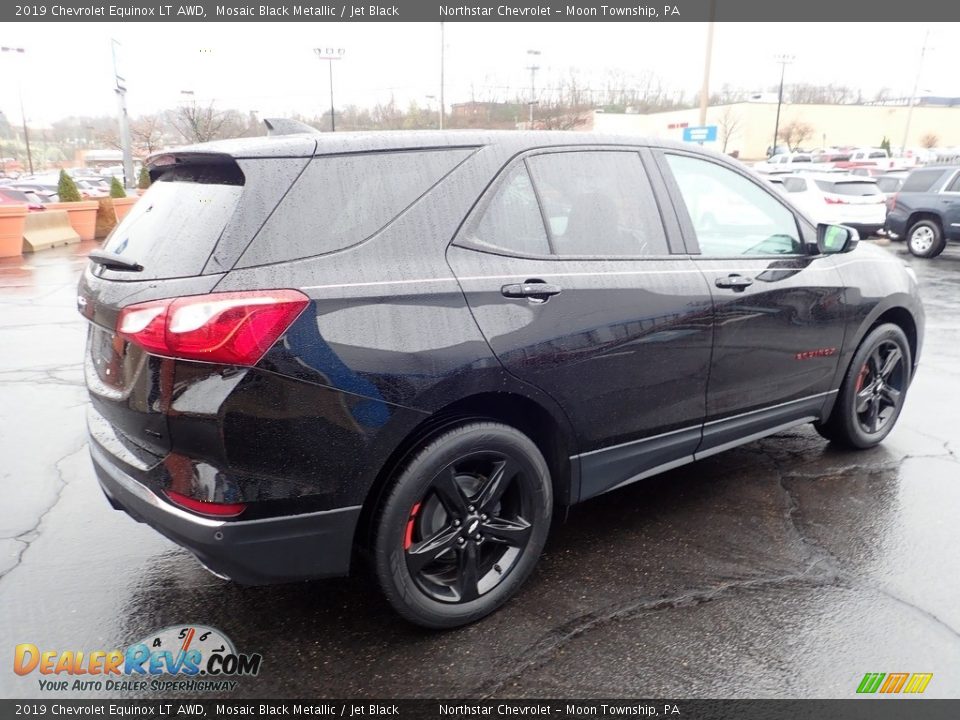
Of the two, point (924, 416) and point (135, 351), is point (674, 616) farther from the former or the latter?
point (924, 416)

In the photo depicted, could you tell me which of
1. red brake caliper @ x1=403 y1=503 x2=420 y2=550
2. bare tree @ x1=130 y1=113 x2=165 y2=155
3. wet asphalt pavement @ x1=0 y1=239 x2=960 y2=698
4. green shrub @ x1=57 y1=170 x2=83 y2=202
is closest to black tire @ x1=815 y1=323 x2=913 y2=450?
wet asphalt pavement @ x1=0 y1=239 x2=960 y2=698

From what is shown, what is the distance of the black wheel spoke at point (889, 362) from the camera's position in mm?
4387

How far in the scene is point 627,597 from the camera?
9.50 ft

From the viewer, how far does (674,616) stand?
109 inches

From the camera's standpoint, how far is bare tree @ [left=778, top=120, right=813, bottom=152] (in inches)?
2874

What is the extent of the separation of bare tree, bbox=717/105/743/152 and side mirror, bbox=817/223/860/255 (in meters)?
78.5

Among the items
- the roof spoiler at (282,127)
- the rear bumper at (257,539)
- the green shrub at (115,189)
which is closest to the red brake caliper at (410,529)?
the rear bumper at (257,539)

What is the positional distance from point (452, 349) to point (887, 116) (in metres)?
98.7

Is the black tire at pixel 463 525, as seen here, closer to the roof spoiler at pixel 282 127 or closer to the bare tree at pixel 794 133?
the roof spoiler at pixel 282 127

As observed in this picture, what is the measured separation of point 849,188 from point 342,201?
18.1 meters

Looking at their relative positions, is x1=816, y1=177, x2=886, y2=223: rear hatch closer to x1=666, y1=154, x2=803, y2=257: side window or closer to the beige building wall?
x1=666, y1=154, x2=803, y2=257: side window

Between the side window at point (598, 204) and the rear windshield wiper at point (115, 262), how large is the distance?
152 centimetres

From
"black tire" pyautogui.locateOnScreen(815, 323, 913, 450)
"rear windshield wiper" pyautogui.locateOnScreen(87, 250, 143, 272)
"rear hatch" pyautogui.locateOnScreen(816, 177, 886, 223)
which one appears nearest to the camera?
"rear windshield wiper" pyautogui.locateOnScreen(87, 250, 143, 272)

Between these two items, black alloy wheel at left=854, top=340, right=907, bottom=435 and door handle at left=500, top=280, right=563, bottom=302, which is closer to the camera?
door handle at left=500, top=280, right=563, bottom=302
